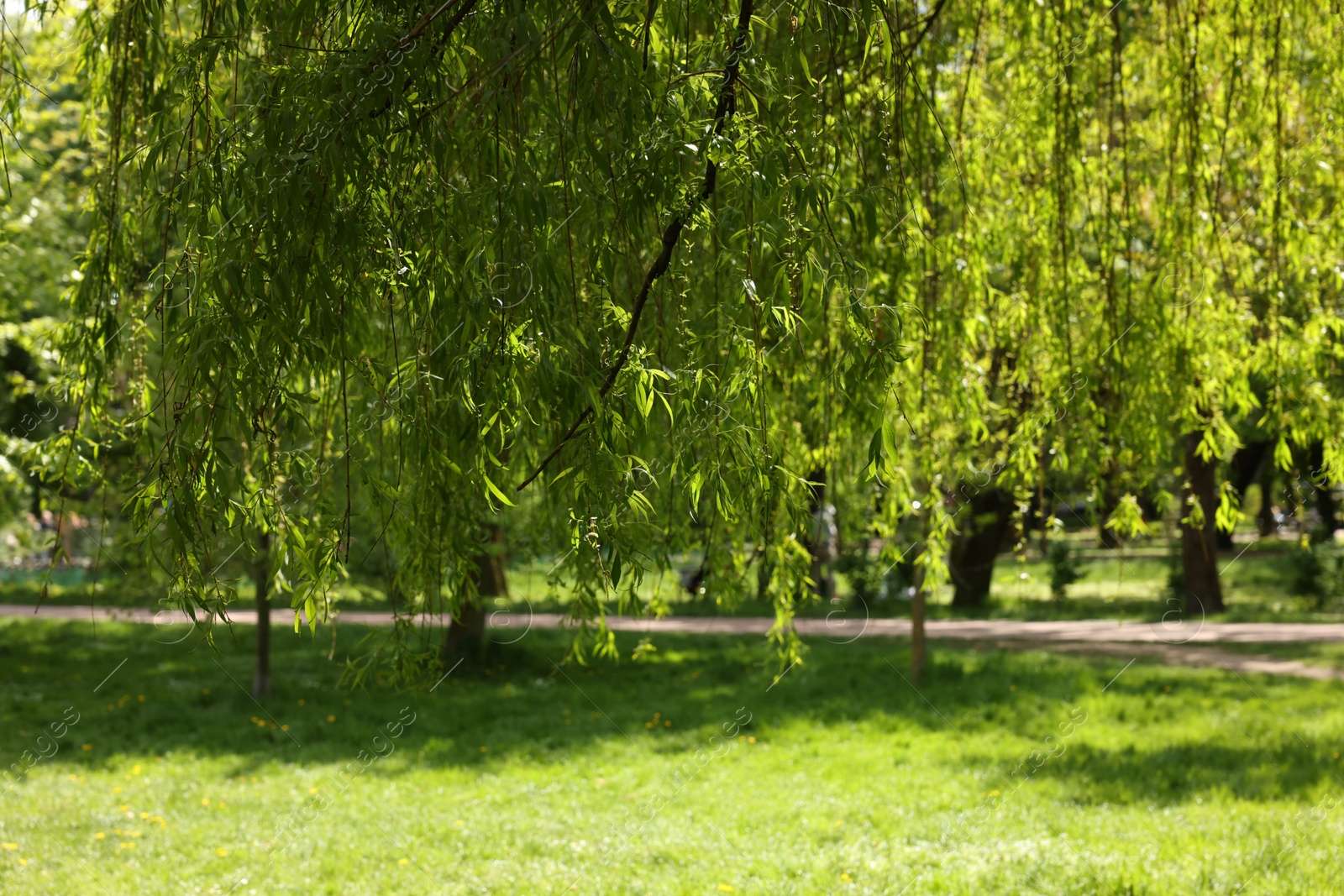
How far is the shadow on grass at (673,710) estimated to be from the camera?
7898 mm

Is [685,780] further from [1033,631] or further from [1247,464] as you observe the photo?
[1247,464]

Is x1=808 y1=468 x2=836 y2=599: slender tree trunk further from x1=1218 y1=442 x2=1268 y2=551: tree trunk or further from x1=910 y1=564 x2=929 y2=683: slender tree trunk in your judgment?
x1=1218 y1=442 x2=1268 y2=551: tree trunk

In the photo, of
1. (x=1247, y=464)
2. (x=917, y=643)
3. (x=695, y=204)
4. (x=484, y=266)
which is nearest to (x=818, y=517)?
(x=695, y=204)

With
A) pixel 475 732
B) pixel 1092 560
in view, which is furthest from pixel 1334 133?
pixel 1092 560

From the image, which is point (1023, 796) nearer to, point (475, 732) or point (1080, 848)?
point (1080, 848)

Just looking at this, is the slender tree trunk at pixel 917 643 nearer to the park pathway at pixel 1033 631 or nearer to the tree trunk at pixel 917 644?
the tree trunk at pixel 917 644

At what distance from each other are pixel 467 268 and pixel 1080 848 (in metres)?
4.85

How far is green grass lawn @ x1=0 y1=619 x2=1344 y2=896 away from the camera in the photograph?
215 inches

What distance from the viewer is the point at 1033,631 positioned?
15.3 metres

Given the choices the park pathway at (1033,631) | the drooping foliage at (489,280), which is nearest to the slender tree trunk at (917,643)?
the park pathway at (1033,631)

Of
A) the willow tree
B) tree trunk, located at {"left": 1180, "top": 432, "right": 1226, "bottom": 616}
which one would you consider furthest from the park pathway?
the willow tree

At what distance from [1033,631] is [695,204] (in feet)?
46.6

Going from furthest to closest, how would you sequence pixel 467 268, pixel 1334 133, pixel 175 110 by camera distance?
pixel 1334 133 → pixel 175 110 → pixel 467 268

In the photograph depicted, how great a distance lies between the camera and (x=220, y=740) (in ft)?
31.6
